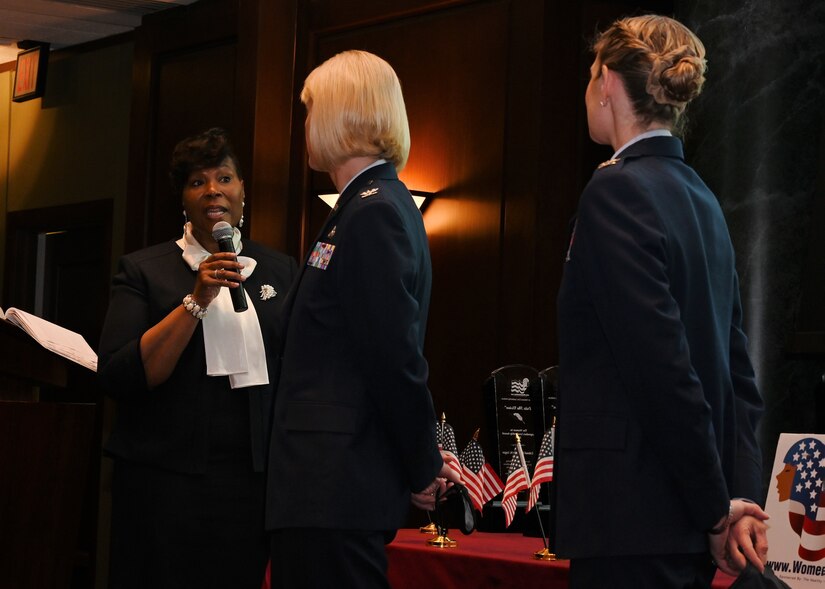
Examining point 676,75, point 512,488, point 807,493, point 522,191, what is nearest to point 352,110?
point 676,75

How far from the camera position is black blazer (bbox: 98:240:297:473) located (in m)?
2.91

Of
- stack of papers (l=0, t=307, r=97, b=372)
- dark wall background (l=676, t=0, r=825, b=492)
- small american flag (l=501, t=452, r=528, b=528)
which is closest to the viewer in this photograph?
stack of papers (l=0, t=307, r=97, b=372)

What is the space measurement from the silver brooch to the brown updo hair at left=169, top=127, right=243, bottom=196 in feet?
1.31

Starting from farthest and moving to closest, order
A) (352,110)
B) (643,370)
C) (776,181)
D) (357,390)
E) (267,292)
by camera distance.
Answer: (776,181) < (267,292) < (352,110) < (357,390) < (643,370)

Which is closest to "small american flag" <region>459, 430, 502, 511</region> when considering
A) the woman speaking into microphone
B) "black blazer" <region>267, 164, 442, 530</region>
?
the woman speaking into microphone

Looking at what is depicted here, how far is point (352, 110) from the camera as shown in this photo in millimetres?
2188

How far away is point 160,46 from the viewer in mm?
6457

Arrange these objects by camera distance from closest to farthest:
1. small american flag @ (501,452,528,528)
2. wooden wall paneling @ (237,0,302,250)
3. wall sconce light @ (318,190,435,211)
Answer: small american flag @ (501,452,528,528)
wall sconce light @ (318,190,435,211)
wooden wall paneling @ (237,0,302,250)

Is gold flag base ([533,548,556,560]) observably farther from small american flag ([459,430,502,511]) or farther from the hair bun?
the hair bun

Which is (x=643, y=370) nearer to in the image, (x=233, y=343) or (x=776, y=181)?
(x=233, y=343)

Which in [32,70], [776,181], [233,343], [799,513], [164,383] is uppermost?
[32,70]

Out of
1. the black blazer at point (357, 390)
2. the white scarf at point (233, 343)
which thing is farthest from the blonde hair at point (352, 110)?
the white scarf at point (233, 343)

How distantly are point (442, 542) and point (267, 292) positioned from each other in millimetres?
796

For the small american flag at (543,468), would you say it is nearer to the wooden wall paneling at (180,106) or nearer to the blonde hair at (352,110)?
the blonde hair at (352,110)
